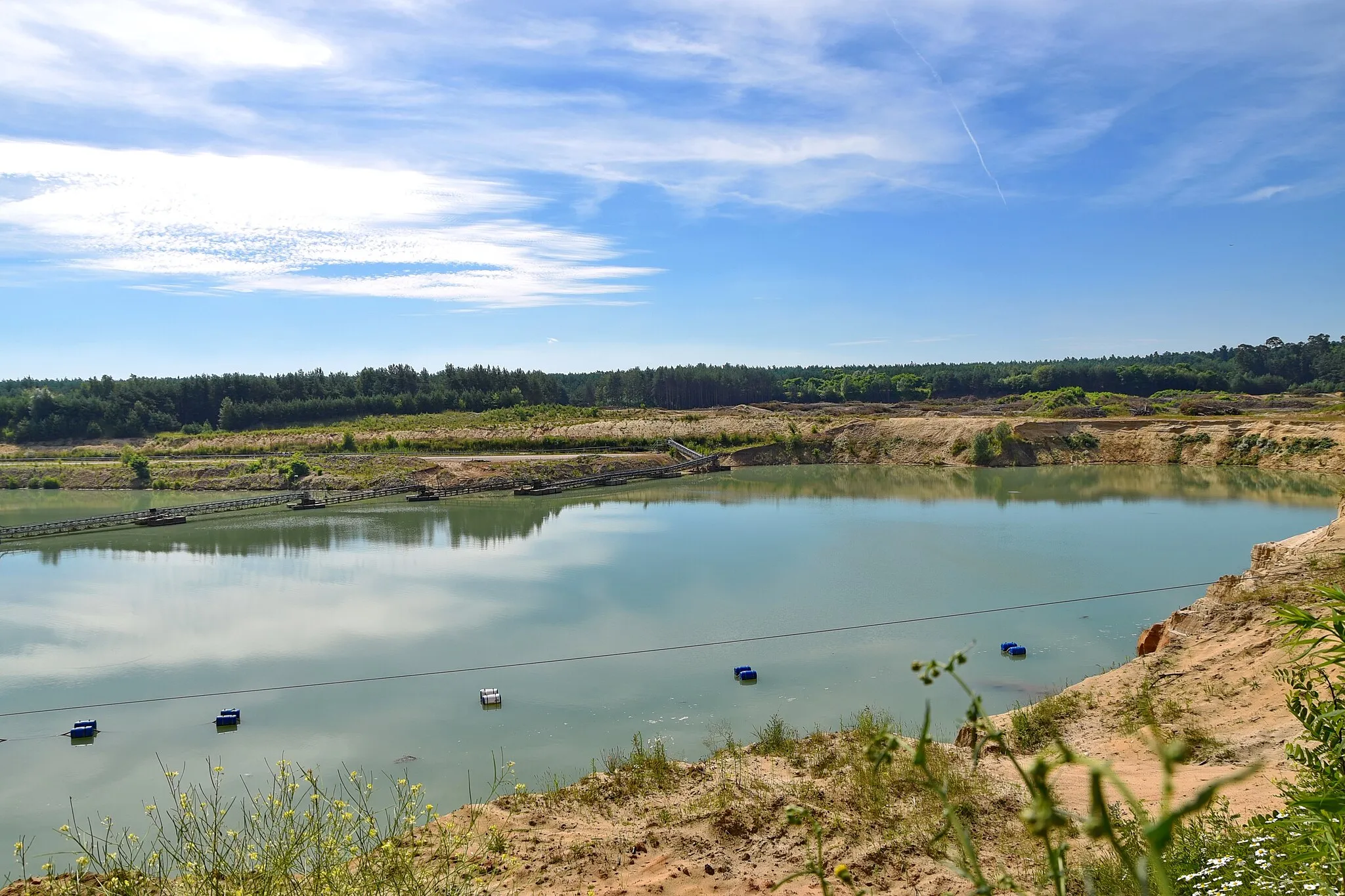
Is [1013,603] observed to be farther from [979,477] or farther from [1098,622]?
[979,477]

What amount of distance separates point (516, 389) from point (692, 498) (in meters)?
56.3

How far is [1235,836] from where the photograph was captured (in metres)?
6.24

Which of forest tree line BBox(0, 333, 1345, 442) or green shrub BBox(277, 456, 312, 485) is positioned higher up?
forest tree line BBox(0, 333, 1345, 442)

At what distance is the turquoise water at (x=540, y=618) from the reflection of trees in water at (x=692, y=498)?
13.7 inches

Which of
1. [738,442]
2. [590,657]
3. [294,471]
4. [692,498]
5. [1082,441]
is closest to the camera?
[590,657]

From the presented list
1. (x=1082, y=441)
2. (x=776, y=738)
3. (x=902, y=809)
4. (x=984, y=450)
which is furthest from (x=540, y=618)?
(x=1082, y=441)

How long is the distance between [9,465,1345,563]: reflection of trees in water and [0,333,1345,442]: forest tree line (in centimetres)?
4876

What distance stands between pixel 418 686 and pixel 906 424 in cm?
5293

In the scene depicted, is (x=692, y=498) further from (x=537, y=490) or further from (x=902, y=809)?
(x=902, y=809)

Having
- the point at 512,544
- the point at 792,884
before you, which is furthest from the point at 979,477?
the point at 792,884

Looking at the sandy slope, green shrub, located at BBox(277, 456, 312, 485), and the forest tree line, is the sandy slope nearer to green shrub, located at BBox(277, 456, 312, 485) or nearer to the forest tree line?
green shrub, located at BBox(277, 456, 312, 485)

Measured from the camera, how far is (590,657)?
17.7 metres

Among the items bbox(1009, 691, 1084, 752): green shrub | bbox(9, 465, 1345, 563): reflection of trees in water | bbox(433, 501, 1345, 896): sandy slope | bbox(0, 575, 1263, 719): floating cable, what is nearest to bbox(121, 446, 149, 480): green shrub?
bbox(9, 465, 1345, 563): reflection of trees in water

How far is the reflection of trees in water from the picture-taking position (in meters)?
35.1
